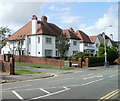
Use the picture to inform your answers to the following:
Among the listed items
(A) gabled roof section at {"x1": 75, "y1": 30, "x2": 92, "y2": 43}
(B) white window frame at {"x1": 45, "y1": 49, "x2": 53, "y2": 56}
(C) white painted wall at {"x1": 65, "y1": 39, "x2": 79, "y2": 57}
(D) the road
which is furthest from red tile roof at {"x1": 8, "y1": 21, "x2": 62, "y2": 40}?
(D) the road

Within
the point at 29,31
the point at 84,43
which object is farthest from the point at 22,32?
the point at 84,43

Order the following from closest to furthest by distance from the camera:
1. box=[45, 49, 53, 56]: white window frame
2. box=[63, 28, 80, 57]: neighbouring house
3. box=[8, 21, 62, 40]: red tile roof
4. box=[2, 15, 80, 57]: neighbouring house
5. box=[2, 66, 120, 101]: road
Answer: box=[2, 66, 120, 101]: road, box=[2, 15, 80, 57]: neighbouring house, box=[8, 21, 62, 40]: red tile roof, box=[45, 49, 53, 56]: white window frame, box=[63, 28, 80, 57]: neighbouring house

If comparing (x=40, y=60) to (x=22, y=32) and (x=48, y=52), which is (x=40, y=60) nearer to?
(x=48, y=52)

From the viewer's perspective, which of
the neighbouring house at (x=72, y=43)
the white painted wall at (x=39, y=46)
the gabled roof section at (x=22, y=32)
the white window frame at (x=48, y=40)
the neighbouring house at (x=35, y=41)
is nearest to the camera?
the white painted wall at (x=39, y=46)

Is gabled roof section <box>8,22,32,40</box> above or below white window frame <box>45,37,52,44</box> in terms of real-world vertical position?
above

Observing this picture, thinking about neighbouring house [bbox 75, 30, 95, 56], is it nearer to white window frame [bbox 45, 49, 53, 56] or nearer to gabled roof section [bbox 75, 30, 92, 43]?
gabled roof section [bbox 75, 30, 92, 43]

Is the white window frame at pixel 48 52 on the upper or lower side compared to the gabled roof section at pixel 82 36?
lower

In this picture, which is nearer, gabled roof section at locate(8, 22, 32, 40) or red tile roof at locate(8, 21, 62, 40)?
red tile roof at locate(8, 21, 62, 40)

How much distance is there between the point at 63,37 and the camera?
1570 inches

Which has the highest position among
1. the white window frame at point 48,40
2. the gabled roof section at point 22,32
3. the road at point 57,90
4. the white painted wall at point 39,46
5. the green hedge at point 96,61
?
the gabled roof section at point 22,32

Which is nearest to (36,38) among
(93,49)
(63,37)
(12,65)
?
(63,37)

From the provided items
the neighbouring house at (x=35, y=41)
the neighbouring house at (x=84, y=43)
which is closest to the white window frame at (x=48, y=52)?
the neighbouring house at (x=35, y=41)

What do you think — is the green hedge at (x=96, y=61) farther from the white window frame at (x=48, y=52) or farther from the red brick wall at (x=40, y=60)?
the white window frame at (x=48, y=52)

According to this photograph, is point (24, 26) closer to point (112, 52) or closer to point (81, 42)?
point (81, 42)
